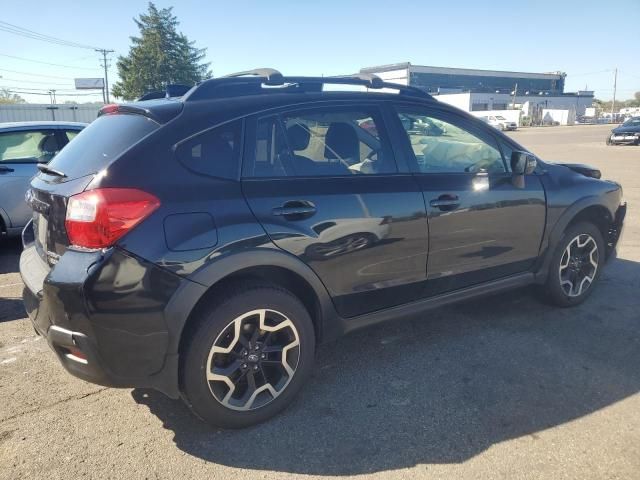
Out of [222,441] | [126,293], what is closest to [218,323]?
[126,293]

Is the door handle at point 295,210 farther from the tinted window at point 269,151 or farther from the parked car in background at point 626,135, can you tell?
the parked car in background at point 626,135

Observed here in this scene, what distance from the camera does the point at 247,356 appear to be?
8.61ft

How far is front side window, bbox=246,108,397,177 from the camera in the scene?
105 inches

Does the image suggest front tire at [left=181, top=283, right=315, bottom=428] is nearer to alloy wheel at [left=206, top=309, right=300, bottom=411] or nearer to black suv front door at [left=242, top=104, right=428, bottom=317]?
alloy wheel at [left=206, top=309, right=300, bottom=411]

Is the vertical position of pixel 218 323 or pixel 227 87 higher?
pixel 227 87

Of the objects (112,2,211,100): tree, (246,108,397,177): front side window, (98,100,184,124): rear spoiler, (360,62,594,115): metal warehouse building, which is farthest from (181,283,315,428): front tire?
(360,62,594,115): metal warehouse building

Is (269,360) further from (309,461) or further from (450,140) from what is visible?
(450,140)

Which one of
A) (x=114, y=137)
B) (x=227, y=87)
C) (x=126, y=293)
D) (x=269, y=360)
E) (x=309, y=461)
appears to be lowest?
(x=309, y=461)

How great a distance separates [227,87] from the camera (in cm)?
287

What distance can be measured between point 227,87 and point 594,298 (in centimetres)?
374

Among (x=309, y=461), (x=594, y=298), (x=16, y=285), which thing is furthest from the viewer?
(x=16, y=285)

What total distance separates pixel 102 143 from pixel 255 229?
3.11 ft

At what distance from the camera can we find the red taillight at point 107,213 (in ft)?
7.23

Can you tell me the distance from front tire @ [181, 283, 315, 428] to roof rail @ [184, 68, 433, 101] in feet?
3.70
